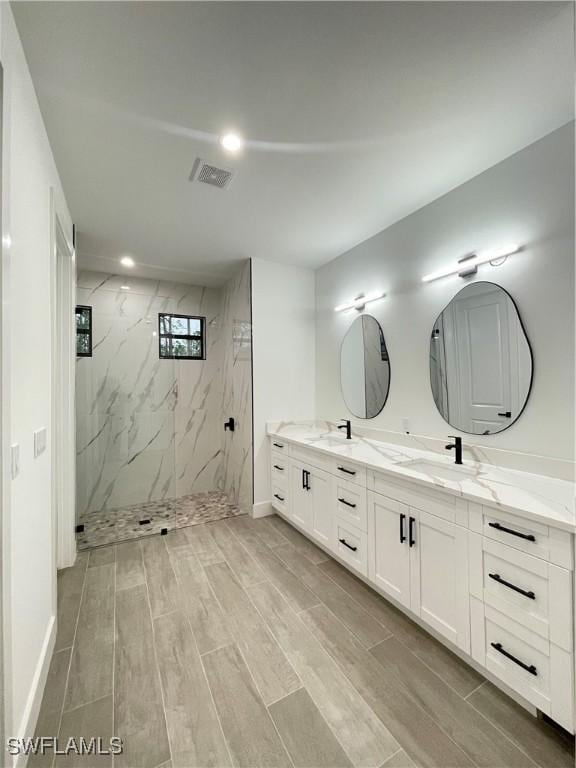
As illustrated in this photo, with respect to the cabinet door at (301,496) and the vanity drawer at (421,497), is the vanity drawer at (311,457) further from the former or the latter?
the vanity drawer at (421,497)

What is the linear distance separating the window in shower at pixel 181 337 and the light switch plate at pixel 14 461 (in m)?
2.86

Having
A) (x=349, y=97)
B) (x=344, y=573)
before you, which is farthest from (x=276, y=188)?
(x=344, y=573)

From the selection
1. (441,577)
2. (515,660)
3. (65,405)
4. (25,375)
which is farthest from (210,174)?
(515,660)

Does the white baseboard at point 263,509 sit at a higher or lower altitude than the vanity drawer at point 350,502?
lower

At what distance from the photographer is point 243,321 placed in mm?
3383

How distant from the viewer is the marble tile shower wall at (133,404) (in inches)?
132


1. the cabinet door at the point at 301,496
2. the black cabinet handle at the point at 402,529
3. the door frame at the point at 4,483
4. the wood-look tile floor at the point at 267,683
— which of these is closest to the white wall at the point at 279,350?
the cabinet door at the point at 301,496

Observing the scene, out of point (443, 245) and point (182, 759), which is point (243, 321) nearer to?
point (443, 245)

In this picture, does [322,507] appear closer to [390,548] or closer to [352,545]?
[352,545]

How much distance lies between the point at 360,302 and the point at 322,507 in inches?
71.8

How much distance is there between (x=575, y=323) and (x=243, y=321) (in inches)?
106

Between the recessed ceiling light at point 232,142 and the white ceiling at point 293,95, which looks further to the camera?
the recessed ceiling light at point 232,142

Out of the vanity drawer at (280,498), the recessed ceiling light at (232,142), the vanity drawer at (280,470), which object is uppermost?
the recessed ceiling light at (232,142)

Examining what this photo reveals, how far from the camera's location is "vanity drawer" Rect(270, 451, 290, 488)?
9.66 ft
